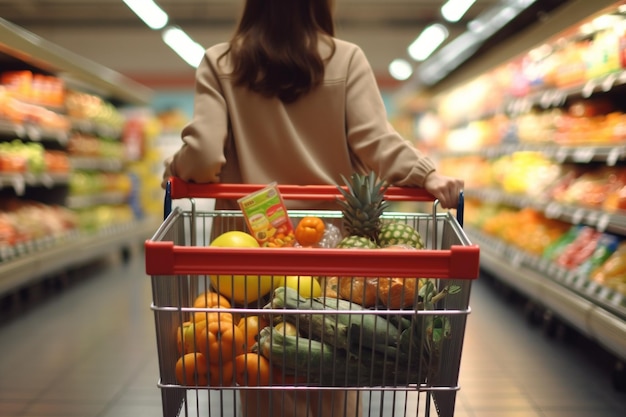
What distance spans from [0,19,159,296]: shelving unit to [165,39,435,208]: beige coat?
2905 mm

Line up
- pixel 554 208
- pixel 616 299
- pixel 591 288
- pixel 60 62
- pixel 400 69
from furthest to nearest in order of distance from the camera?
pixel 400 69, pixel 60 62, pixel 554 208, pixel 591 288, pixel 616 299

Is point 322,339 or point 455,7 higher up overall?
point 455,7

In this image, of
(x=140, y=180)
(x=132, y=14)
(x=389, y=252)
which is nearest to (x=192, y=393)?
(x=389, y=252)

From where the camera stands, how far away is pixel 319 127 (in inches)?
76.3

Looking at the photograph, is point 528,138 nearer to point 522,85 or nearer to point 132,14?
point 522,85

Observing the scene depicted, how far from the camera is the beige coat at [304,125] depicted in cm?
186

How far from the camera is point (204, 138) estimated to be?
175cm

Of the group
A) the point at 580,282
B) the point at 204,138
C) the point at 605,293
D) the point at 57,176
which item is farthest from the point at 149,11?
the point at 204,138

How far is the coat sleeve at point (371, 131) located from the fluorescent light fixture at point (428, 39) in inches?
323

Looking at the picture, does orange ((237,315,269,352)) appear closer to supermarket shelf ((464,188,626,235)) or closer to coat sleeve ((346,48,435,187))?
coat sleeve ((346,48,435,187))

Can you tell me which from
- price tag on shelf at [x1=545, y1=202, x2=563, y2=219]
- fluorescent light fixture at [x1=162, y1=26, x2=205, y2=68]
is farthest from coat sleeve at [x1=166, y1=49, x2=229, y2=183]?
fluorescent light fixture at [x1=162, y1=26, x2=205, y2=68]

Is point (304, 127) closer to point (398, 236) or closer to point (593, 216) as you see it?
point (398, 236)

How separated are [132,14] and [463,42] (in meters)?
8.55

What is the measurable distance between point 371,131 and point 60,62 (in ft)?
14.0
